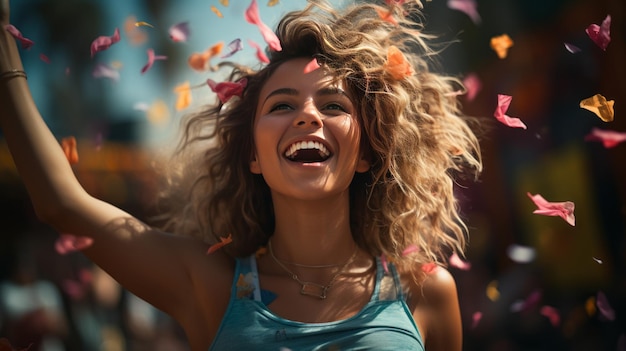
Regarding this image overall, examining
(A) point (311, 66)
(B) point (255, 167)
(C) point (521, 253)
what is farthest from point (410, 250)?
(C) point (521, 253)

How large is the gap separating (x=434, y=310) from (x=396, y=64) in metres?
0.87

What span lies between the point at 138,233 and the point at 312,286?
59 cm

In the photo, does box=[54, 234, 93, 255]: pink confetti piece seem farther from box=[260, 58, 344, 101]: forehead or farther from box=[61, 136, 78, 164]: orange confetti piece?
box=[260, 58, 344, 101]: forehead

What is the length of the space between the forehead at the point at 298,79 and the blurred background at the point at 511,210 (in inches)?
76.9

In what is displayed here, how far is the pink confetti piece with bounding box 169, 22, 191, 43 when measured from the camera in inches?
106

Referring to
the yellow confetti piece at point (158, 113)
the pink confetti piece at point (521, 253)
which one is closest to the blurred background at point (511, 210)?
the pink confetti piece at point (521, 253)

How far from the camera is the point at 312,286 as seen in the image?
245cm

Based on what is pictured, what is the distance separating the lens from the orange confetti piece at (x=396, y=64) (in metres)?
2.61

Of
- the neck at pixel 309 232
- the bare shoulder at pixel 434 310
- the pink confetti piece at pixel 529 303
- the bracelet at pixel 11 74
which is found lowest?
the pink confetti piece at pixel 529 303

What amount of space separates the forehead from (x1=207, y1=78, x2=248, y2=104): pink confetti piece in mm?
130

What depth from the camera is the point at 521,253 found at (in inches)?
230

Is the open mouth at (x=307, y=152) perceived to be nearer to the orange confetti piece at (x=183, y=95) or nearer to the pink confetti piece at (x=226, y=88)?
the pink confetti piece at (x=226, y=88)

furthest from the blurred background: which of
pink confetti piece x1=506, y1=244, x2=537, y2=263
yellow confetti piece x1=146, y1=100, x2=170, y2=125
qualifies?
yellow confetti piece x1=146, y1=100, x2=170, y2=125

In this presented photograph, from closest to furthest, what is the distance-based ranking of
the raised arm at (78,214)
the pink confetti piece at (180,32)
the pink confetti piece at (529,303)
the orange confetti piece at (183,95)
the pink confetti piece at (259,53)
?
the raised arm at (78,214), the pink confetti piece at (259,53), the pink confetti piece at (180,32), the orange confetti piece at (183,95), the pink confetti piece at (529,303)
